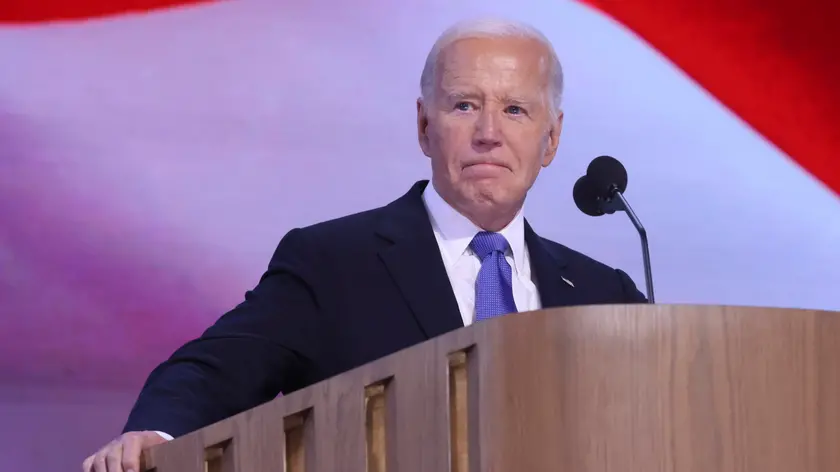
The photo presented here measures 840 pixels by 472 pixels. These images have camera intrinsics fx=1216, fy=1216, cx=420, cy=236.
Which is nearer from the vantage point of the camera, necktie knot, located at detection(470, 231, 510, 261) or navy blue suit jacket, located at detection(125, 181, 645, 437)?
navy blue suit jacket, located at detection(125, 181, 645, 437)

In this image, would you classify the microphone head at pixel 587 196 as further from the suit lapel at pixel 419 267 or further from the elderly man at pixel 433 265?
the suit lapel at pixel 419 267

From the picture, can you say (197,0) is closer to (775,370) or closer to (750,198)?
(750,198)

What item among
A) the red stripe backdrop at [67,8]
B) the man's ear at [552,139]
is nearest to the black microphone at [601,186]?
the man's ear at [552,139]

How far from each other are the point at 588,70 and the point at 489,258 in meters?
1.01

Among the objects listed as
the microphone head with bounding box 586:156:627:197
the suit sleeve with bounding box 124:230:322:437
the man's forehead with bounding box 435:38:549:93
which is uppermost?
the man's forehead with bounding box 435:38:549:93

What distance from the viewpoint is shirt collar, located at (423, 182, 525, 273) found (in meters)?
2.10

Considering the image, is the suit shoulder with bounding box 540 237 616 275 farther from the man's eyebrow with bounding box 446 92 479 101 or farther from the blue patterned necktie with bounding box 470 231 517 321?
the man's eyebrow with bounding box 446 92 479 101

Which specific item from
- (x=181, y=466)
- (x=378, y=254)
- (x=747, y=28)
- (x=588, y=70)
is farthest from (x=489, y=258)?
(x=747, y=28)

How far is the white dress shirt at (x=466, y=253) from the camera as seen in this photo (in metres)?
2.04

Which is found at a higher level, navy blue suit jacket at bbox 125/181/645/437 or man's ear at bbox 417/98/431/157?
man's ear at bbox 417/98/431/157

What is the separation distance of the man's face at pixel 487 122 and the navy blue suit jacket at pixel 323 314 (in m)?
0.11

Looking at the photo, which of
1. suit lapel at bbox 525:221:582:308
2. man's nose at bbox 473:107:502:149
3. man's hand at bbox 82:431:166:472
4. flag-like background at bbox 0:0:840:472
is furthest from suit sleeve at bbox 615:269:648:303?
man's hand at bbox 82:431:166:472

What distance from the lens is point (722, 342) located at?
1.21 meters

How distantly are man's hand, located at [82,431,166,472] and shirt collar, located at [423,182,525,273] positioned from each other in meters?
0.73
